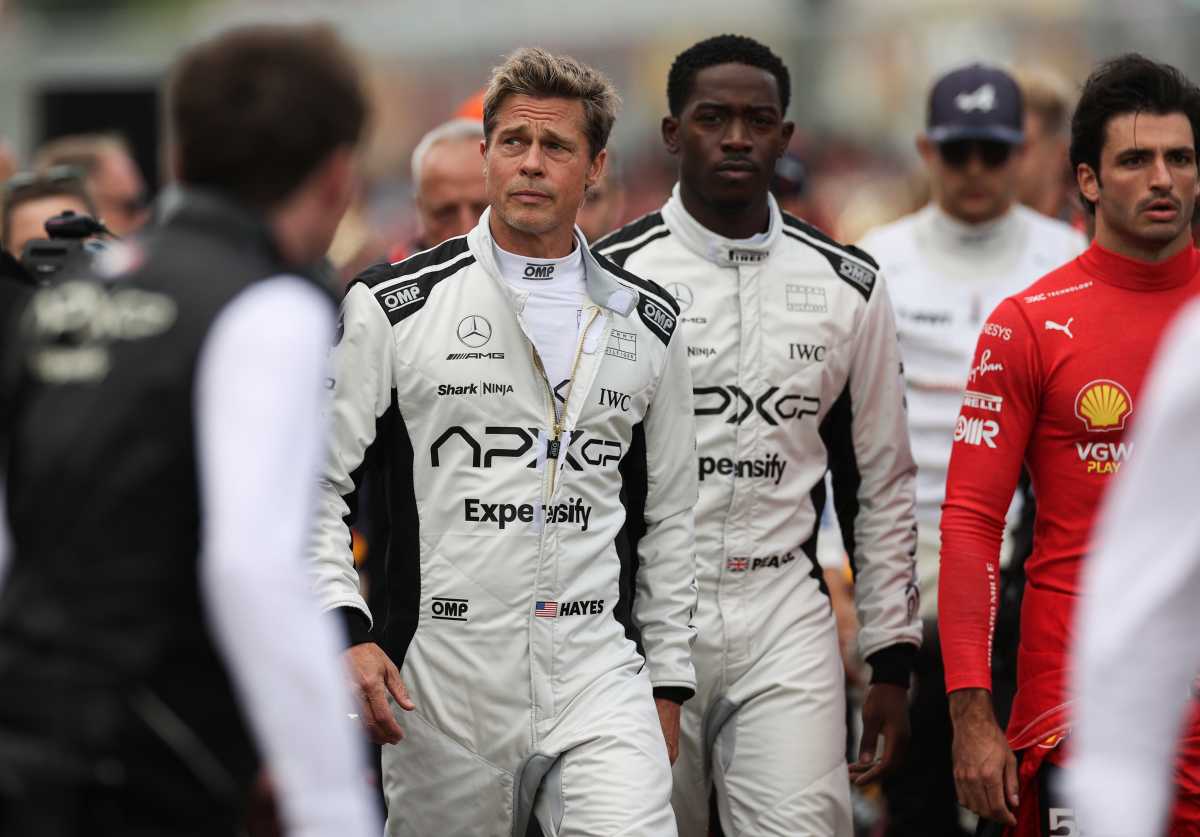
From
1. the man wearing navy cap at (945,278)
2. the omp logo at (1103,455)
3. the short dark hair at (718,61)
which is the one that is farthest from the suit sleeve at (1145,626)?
the man wearing navy cap at (945,278)

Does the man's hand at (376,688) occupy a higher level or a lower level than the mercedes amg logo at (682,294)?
lower

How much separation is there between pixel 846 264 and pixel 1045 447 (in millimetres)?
A: 1117

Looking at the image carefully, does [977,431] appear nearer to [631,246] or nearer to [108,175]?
[631,246]


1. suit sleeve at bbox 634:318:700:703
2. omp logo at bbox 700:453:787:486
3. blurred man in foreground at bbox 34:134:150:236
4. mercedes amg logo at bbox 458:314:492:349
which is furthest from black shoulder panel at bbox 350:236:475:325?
blurred man in foreground at bbox 34:134:150:236

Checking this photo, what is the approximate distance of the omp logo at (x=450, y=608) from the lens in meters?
5.24

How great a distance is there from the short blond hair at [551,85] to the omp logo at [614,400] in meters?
0.73

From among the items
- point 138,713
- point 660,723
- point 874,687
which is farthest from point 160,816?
point 874,687

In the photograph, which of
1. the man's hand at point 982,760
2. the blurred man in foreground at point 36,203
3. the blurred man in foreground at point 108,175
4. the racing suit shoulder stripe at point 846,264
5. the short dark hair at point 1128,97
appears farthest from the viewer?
the blurred man in foreground at point 108,175

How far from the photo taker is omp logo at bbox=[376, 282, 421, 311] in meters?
5.35

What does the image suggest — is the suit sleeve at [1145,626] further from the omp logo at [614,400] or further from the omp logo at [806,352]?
the omp logo at [806,352]

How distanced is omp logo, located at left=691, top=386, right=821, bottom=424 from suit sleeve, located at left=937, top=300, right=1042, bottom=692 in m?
0.66

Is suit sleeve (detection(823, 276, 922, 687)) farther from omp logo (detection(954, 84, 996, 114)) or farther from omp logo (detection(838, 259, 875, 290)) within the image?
omp logo (detection(954, 84, 996, 114))

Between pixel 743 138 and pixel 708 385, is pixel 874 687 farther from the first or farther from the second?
pixel 743 138

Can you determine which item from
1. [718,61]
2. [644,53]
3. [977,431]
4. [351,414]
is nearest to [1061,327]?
[977,431]
